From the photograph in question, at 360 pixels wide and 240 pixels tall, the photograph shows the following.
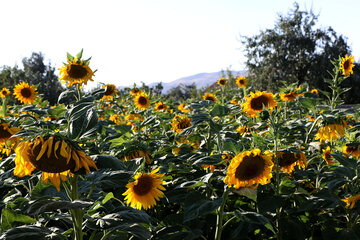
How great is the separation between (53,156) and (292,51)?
83.1ft

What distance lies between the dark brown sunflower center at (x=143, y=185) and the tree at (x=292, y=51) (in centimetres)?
2293

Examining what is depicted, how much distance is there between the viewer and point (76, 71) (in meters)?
2.95

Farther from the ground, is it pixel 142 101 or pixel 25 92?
pixel 25 92

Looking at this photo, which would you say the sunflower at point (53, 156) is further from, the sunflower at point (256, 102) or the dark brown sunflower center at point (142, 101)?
the dark brown sunflower center at point (142, 101)

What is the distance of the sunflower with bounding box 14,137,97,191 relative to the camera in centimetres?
115

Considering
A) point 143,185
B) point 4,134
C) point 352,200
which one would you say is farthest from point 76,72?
point 352,200

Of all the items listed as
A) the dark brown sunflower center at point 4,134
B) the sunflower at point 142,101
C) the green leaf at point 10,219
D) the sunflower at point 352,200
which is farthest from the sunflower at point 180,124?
the green leaf at point 10,219

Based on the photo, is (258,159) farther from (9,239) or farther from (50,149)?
(9,239)

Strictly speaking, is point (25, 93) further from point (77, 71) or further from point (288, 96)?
point (288, 96)

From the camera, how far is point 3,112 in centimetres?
216

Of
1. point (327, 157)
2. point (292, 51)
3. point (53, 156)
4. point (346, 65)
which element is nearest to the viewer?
point (53, 156)

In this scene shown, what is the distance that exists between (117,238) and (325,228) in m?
1.31

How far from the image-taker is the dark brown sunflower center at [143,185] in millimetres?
1991

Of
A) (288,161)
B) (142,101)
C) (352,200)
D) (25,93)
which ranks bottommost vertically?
(352,200)
